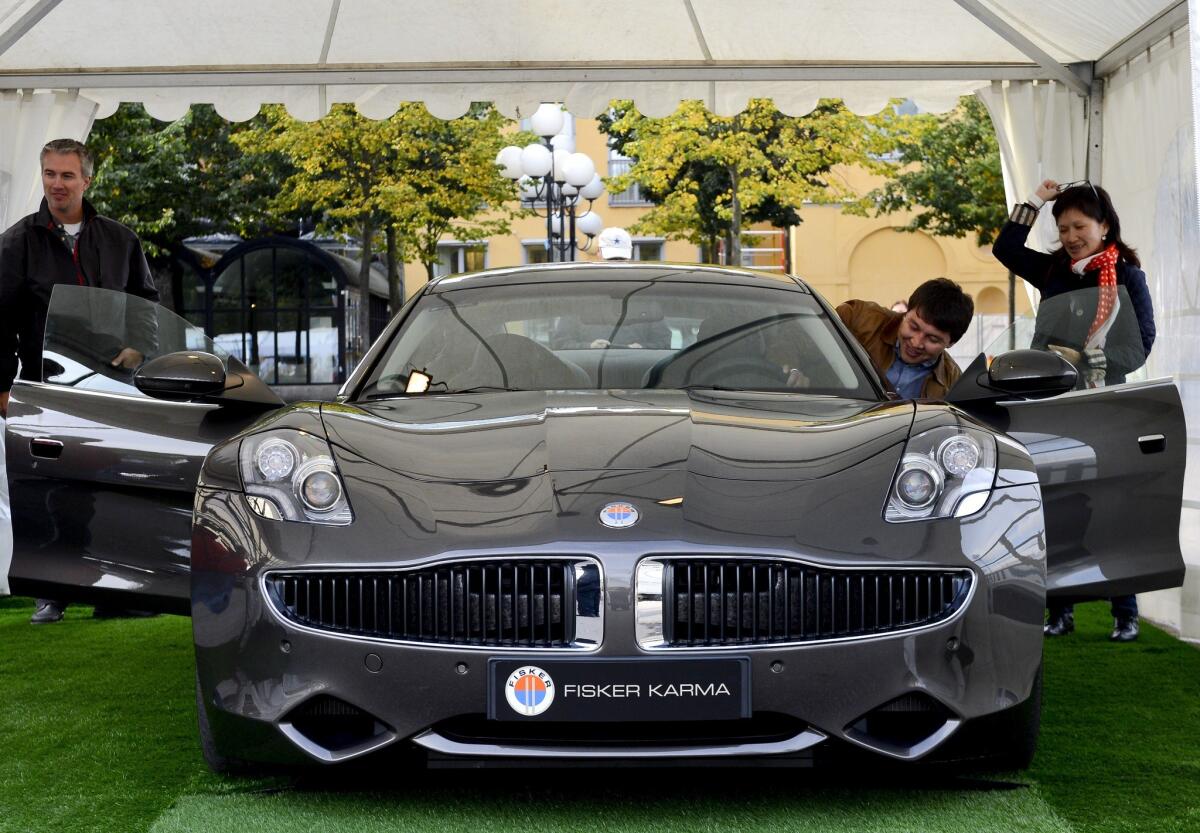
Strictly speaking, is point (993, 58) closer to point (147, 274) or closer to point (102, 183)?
point (147, 274)

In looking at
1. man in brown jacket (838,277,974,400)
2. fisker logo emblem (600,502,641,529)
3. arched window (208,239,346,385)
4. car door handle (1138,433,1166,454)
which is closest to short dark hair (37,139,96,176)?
man in brown jacket (838,277,974,400)

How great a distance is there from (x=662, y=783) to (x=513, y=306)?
165 centimetres

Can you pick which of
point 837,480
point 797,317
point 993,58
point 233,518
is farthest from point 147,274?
point 993,58

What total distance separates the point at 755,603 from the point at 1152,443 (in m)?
1.86

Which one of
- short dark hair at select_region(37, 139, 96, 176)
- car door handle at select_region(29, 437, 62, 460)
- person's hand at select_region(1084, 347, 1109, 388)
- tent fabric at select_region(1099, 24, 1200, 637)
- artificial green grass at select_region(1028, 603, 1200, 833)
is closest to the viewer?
Result: artificial green grass at select_region(1028, 603, 1200, 833)

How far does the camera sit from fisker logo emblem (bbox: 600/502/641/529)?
10.0 feet

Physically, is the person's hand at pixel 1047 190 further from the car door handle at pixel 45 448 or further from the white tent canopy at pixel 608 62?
the car door handle at pixel 45 448

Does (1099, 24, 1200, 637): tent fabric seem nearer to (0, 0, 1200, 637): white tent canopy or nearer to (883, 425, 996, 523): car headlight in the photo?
(0, 0, 1200, 637): white tent canopy

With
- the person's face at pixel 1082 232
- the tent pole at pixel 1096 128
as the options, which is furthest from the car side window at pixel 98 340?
the tent pole at pixel 1096 128

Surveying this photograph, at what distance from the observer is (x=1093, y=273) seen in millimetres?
5922

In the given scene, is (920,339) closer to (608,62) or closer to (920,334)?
(920,334)

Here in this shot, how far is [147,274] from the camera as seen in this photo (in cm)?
655

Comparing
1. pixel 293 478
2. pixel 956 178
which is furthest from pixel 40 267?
pixel 956 178

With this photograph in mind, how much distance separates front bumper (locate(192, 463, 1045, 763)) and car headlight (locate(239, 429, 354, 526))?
5 centimetres
